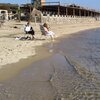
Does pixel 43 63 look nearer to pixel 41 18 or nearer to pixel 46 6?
pixel 41 18

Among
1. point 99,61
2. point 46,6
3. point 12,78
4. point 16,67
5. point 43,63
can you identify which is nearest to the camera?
point 12,78

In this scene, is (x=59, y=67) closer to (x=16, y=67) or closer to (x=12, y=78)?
(x=16, y=67)

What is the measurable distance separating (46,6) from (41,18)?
18.1 meters

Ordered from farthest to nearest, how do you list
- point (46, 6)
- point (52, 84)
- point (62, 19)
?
point (46, 6), point (62, 19), point (52, 84)

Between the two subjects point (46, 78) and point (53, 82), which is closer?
point (53, 82)

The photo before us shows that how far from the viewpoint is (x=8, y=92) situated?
294 inches

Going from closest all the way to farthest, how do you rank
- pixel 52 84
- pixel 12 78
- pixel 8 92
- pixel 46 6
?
1. pixel 8 92
2. pixel 52 84
3. pixel 12 78
4. pixel 46 6

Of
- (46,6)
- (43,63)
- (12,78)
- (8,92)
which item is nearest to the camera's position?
(8,92)

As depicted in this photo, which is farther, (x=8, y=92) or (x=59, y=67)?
(x=59, y=67)

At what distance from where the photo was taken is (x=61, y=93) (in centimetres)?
748

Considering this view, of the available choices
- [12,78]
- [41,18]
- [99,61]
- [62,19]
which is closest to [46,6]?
[62,19]

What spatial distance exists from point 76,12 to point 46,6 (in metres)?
12.6

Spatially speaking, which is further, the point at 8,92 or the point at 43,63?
the point at 43,63

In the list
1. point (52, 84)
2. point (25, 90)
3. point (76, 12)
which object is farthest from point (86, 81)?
point (76, 12)
